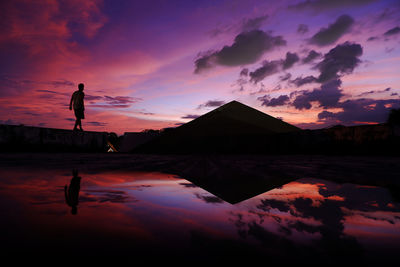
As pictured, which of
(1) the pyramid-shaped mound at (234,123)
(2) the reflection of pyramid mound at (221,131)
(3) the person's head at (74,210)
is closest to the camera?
(3) the person's head at (74,210)

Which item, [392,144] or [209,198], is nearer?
[209,198]

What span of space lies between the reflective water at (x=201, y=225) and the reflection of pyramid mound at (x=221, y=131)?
399 inches

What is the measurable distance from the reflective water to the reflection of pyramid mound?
10.1 metres

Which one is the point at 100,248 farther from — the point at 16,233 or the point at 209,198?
the point at 209,198

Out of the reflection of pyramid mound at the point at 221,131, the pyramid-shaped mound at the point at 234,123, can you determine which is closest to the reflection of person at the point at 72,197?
the reflection of pyramid mound at the point at 221,131

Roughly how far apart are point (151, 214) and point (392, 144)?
22.0 feet

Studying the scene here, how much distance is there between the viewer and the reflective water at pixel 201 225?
0.60 metres

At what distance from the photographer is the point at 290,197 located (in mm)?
1312

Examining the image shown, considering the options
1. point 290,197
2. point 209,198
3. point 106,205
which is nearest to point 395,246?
point 290,197

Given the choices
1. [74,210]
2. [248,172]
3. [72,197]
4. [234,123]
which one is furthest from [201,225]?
[234,123]

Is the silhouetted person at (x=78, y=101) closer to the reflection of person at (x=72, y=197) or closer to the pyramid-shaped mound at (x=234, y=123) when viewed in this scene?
the reflection of person at (x=72, y=197)

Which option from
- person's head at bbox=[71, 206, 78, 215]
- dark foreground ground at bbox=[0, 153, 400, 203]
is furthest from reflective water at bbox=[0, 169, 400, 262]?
dark foreground ground at bbox=[0, 153, 400, 203]

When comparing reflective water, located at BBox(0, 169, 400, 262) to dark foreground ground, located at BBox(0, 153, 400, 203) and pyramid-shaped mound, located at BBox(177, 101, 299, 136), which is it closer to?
dark foreground ground, located at BBox(0, 153, 400, 203)

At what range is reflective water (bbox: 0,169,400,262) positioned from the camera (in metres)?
0.60
